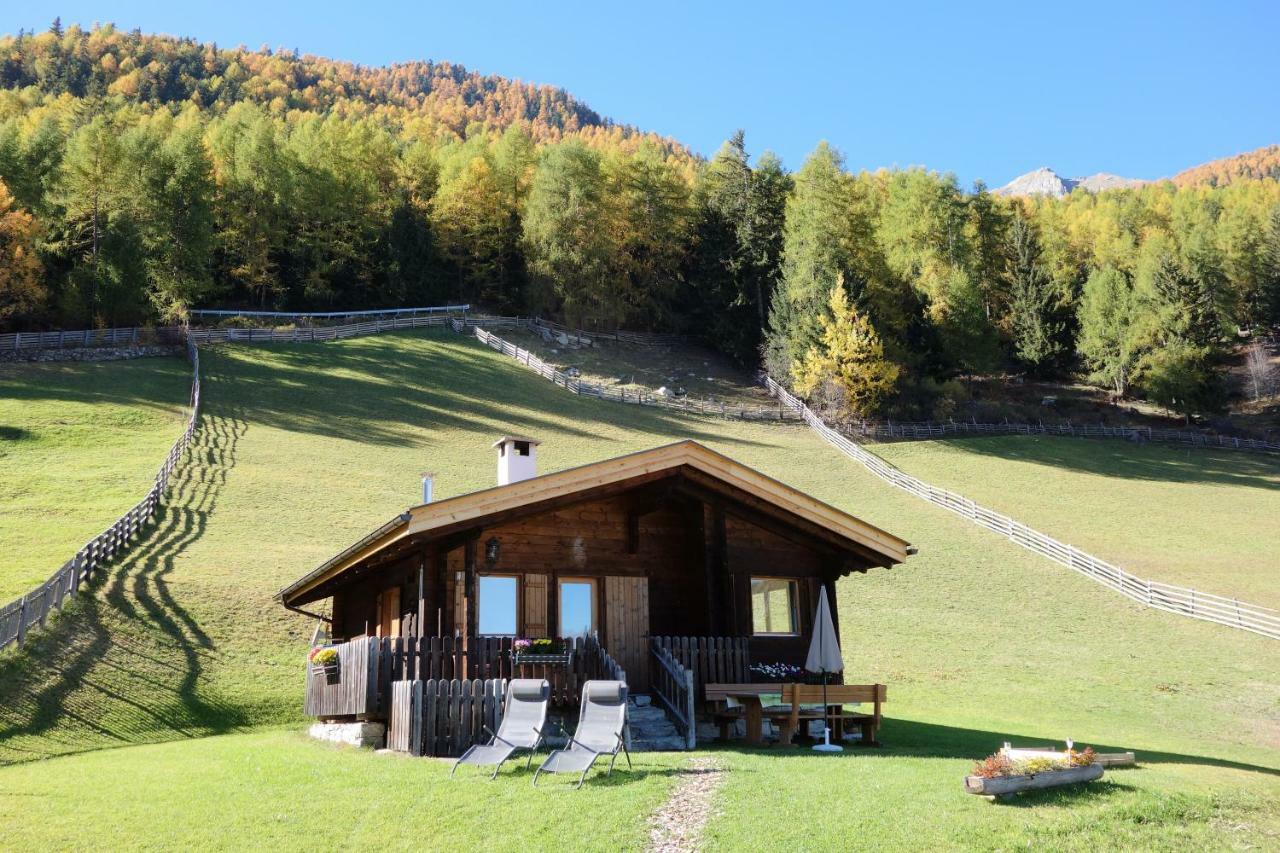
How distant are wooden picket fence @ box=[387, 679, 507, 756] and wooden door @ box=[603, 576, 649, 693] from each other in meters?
3.25

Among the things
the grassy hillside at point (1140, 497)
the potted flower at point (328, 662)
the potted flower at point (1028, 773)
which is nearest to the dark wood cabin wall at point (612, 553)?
the potted flower at point (328, 662)

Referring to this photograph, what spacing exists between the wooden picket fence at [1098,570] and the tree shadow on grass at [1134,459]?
190 inches

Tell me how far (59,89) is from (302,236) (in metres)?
81.2

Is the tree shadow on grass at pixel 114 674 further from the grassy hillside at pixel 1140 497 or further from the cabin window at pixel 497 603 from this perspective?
the grassy hillside at pixel 1140 497

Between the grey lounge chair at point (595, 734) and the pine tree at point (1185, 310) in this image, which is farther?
the pine tree at point (1185, 310)

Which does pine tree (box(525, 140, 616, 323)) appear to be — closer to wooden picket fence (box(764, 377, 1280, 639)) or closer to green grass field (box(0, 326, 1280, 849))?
green grass field (box(0, 326, 1280, 849))

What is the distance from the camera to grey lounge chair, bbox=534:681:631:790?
36.3 feet

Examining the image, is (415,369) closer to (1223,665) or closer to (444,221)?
(444,221)

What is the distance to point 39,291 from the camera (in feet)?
173

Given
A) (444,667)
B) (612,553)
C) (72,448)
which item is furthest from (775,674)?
(72,448)

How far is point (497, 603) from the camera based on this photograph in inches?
640

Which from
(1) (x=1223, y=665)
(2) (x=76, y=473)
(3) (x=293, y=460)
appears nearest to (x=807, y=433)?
(3) (x=293, y=460)

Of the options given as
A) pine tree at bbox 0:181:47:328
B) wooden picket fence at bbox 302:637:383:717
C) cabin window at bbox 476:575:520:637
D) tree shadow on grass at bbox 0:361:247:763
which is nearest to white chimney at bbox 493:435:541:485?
cabin window at bbox 476:575:520:637

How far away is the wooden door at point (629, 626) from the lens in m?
16.5
